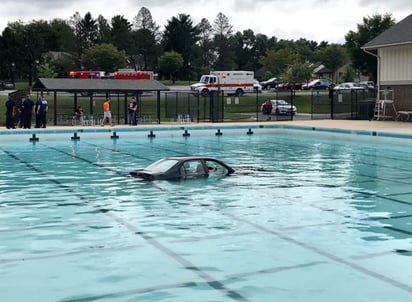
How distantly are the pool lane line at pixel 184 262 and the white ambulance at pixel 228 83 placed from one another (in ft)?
157

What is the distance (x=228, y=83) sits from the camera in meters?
58.9

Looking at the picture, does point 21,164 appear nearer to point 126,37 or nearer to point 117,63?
point 117,63

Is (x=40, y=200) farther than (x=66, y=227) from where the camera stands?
Yes

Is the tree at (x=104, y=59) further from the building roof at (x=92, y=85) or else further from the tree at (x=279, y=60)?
the building roof at (x=92, y=85)

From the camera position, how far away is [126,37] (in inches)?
3979

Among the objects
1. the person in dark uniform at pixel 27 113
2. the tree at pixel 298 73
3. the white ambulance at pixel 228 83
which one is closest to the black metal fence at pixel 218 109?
the white ambulance at pixel 228 83

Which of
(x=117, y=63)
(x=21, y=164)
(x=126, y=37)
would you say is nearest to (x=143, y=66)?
(x=126, y=37)

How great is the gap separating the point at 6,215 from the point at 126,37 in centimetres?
9278

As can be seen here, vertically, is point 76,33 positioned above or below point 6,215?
above

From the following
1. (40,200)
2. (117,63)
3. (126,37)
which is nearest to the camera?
(40,200)

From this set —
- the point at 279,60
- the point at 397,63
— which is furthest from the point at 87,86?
the point at 279,60

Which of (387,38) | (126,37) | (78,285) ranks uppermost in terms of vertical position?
(126,37)

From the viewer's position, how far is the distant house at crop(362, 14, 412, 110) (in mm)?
33625

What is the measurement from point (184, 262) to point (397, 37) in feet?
96.0
